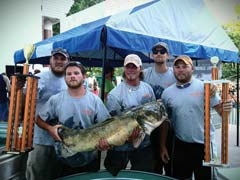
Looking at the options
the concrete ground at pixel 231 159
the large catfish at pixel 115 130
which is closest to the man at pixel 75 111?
the large catfish at pixel 115 130

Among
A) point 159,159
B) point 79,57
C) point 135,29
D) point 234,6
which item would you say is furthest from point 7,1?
point 159,159

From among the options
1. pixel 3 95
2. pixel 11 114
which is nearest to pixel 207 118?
pixel 11 114

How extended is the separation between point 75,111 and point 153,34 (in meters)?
2.88

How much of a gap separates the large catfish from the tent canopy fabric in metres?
1.97

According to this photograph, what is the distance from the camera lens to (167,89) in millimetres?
3658

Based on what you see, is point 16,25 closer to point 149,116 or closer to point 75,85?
point 75,85

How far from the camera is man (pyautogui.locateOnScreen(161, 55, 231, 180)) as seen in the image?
11.4 feet

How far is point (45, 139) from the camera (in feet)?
11.7

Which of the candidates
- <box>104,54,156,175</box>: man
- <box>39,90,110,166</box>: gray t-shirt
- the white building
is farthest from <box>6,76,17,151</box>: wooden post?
the white building

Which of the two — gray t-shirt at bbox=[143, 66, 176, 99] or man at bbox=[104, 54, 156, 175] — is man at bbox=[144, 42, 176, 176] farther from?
man at bbox=[104, 54, 156, 175]

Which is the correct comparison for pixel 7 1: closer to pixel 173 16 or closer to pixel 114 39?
pixel 173 16

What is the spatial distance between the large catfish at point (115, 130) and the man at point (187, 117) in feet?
2.13

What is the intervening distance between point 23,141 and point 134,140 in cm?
86

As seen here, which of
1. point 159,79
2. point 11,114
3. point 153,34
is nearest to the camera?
point 11,114
